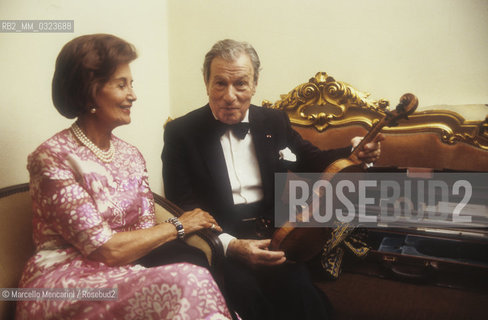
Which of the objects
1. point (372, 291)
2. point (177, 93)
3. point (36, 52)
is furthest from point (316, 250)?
point (177, 93)

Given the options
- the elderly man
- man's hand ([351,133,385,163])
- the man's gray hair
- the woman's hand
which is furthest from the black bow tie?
man's hand ([351,133,385,163])

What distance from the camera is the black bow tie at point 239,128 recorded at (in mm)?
1436

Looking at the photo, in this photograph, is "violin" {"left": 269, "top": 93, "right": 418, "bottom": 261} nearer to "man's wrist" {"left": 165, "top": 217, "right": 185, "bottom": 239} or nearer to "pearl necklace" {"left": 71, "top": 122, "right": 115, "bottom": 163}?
"man's wrist" {"left": 165, "top": 217, "right": 185, "bottom": 239}

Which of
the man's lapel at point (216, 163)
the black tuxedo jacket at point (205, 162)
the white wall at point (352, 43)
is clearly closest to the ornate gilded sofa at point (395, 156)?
the white wall at point (352, 43)

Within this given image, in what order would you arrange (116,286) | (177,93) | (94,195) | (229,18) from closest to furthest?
(116,286), (94,195), (229,18), (177,93)

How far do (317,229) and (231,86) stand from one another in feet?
2.07

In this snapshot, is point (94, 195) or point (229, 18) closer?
point (94, 195)

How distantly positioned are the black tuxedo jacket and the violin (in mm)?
270

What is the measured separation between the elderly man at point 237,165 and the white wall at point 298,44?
1.62 feet

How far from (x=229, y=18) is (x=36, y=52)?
117 cm

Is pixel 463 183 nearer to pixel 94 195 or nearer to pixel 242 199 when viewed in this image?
pixel 242 199

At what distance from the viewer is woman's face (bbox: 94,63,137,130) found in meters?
1.00

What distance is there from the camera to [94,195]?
98cm

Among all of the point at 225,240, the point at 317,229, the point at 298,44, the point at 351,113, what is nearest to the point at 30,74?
the point at 225,240
